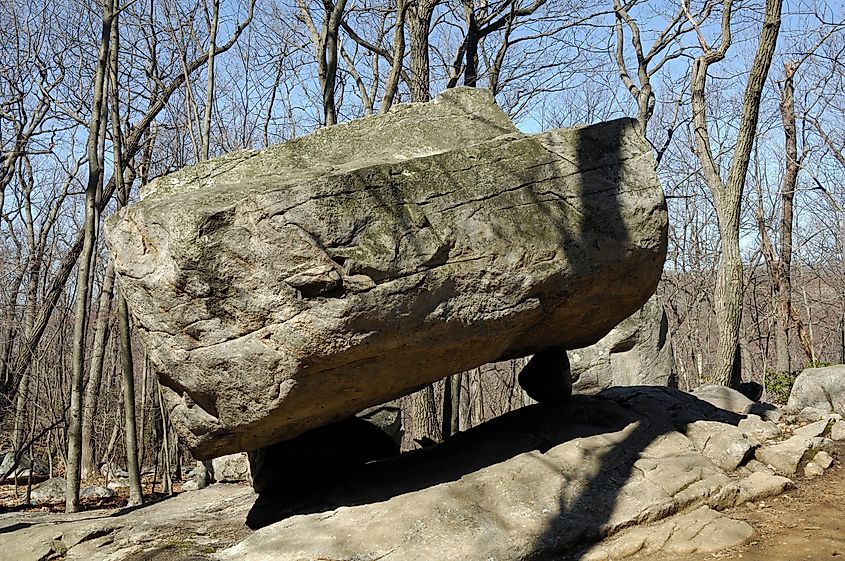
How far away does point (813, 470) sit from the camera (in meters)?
7.36

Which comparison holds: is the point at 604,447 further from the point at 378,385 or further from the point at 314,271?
the point at 314,271

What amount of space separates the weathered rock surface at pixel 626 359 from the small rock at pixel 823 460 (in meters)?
6.59

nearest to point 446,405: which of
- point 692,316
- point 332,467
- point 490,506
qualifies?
point 332,467

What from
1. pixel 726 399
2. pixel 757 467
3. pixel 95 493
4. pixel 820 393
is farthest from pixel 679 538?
pixel 95 493

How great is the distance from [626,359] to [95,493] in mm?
10063

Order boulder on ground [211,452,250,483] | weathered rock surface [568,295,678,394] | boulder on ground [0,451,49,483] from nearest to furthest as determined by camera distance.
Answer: boulder on ground [211,452,250,483] → weathered rock surface [568,295,678,394] → boulder on ground [0,451,49,483]

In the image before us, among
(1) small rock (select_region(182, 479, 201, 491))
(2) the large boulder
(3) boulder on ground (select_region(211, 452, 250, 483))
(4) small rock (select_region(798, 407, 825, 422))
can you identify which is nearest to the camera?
(2) the large boulder

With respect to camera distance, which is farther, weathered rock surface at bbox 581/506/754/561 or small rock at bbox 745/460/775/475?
small rock at bbox 745/460/775/475

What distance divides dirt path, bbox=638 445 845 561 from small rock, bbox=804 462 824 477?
70mm

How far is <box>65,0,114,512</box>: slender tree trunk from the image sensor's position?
354 inches

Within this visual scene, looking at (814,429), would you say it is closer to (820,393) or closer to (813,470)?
(813,470)

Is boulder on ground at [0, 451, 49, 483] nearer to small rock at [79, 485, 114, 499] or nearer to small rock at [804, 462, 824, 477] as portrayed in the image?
small rock at [79, 485, 114, 499]

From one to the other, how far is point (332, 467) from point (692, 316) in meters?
25.8

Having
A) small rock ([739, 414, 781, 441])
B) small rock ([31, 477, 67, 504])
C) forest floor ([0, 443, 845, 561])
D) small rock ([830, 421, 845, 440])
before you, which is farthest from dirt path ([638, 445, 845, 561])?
small rock ([31, 477, 67, 504])
